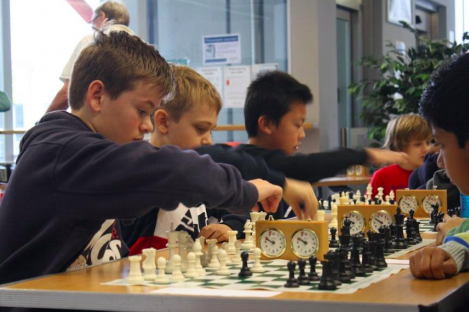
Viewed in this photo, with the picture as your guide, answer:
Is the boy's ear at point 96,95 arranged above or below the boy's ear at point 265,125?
above

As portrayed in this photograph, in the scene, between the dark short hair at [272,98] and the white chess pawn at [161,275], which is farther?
the dark short hair at [272,98]

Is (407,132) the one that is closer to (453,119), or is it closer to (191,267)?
(453,119)

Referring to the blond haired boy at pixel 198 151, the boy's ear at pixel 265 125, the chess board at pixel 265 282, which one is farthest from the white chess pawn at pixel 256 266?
the boy's ear at pixel 265 125

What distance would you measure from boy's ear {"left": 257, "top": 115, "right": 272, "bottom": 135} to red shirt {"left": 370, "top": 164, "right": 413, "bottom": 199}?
54.9 inches

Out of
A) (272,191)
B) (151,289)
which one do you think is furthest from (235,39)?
(151,289)

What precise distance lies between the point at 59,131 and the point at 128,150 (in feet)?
0.93

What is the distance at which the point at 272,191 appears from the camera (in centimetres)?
229

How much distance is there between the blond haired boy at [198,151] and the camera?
9.04 ft

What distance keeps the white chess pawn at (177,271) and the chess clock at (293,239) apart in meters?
0.41

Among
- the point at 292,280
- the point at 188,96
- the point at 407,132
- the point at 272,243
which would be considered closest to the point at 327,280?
the point at 292,280

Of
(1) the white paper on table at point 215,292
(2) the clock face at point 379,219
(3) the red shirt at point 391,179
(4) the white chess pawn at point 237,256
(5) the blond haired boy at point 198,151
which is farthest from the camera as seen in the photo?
(3) the red shirt at point 391,179

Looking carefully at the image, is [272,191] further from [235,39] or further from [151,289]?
[235,39]

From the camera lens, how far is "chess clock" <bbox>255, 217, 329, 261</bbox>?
2227 millimetres

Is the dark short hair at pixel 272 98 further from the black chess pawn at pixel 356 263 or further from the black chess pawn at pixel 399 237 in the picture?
the black chess pawn at pixel 356 263
